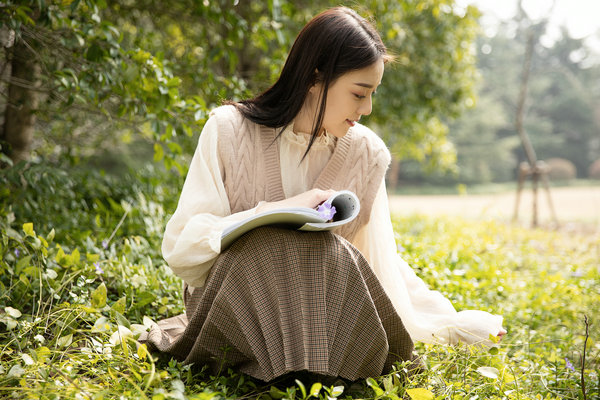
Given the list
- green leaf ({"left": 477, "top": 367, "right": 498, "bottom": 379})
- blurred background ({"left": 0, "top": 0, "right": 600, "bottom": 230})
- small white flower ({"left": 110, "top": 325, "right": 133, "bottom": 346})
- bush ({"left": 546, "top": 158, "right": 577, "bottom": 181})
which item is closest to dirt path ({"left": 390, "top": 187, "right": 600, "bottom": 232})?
blurred background ({"left": 0, "top": 0, "right": 600, "bottom": 230})

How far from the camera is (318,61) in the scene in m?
2.03

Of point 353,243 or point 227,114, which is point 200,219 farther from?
point 353,243

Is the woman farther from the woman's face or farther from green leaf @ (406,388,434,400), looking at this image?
green leaf @ (406,388,434,400)

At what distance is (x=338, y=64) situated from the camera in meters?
1.99

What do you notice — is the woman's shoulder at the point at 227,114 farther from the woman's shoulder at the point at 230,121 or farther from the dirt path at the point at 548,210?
the dirt path at the point at 548,210

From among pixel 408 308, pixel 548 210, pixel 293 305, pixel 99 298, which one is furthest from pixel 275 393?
pixel 548 210

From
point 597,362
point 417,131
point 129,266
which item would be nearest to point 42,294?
point 129,266

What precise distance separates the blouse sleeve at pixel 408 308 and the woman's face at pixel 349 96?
0.33 metres

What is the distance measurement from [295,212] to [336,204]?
0.21m

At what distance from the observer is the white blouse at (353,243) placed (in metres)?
1.83

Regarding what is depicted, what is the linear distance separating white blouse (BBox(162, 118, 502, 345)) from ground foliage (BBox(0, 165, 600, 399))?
0.36ft

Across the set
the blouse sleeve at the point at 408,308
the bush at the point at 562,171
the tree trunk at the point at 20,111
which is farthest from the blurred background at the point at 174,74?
the bush at the point at 562,171

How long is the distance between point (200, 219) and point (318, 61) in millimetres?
730

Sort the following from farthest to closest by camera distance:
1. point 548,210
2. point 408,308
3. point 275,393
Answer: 1. point 548,210
2. point 408,308
3. point 275,393
